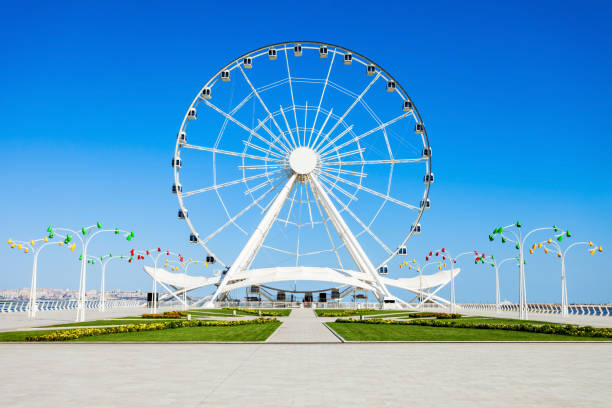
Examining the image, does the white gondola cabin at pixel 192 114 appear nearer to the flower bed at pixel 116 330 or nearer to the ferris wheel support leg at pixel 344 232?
the ferris wheel support leg at pixel 344 232

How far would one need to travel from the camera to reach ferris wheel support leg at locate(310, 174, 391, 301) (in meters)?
Answer: 54.0

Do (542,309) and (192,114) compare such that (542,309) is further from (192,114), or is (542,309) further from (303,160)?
(192,114)

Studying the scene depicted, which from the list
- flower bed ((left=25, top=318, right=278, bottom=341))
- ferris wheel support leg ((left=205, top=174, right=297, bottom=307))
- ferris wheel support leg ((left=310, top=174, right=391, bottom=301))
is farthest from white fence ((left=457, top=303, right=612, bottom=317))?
flower bed ((left=25, top=318, right=278, bottom=341))

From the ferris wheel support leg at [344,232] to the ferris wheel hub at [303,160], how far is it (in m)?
1.09
